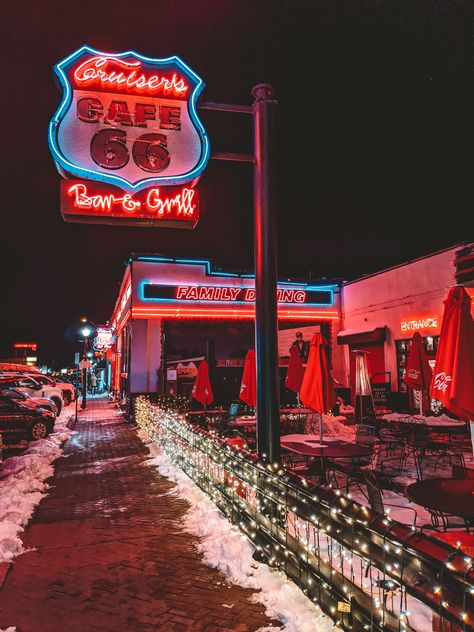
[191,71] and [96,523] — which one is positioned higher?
[191,71]

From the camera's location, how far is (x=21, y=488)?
7.78 metres

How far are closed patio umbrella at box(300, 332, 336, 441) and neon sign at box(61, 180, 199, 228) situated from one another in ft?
10.5

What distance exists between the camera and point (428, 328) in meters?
16.5

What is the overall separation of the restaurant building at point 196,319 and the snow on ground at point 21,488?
750 cm

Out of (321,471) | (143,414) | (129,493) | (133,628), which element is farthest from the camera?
(143,414)

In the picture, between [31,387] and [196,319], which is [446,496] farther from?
[31,387]

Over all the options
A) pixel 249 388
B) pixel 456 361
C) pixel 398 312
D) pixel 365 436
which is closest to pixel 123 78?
pixel 456 361

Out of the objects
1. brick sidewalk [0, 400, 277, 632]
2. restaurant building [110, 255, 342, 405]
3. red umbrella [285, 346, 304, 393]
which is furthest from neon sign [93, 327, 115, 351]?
brick sidewalk [0, 400, 277, 632]

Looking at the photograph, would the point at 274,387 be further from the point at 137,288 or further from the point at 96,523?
the point at 137,288

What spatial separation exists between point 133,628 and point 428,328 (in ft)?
49.6

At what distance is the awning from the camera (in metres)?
18.9

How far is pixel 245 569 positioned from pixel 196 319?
55.4ft

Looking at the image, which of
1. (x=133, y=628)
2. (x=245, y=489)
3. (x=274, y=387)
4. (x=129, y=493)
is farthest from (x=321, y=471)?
(x=133, y=628)

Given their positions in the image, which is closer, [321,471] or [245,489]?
[245,489]
